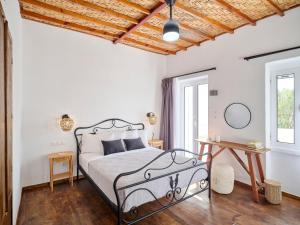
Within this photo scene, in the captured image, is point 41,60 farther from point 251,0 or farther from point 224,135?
point 224,135

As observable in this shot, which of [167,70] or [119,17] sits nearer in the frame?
[119,17]

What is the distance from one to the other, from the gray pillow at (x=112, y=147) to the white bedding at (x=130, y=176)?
0.30ft

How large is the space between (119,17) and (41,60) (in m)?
1.65

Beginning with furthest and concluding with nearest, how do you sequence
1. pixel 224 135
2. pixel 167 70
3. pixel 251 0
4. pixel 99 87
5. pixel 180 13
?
pixel 167 70
pixel 99 87
pixel 224 135
pixel 180 13
pixel 251 0

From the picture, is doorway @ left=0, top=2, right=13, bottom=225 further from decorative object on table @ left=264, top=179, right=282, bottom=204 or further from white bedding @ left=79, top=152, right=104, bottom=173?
decorative object on table @ left=264, top=179, right=282, bottom=204

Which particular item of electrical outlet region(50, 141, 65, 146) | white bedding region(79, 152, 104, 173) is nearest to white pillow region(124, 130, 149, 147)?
white bedding region(79, 152, 104, 173)

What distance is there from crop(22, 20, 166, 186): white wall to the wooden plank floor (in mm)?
745

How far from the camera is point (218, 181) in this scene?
2.86 meters

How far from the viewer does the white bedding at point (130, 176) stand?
6.30 feet

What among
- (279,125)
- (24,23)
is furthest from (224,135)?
(24,23)

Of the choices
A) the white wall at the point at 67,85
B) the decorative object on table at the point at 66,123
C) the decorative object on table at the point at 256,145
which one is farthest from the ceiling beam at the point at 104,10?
the decorative object on table at the point at 256,145

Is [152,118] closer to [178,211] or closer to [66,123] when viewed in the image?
[66,123]

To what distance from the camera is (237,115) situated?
3270 millimetres

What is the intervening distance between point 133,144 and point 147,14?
238 cm
